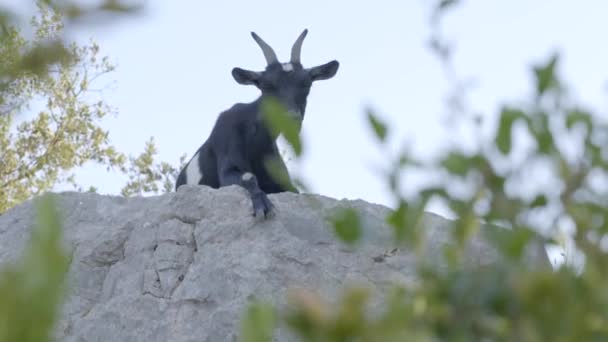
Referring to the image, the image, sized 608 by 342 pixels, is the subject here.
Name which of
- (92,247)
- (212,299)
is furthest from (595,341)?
(92,247)

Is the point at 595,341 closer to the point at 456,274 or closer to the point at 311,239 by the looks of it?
the point at 456,274

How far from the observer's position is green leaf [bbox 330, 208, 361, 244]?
1.68 m

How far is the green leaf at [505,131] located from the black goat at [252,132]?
8.71 meters

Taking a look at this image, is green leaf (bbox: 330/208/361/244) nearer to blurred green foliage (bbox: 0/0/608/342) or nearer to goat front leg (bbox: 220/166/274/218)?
blurred green foliage (bbox: 0/0/608/342)

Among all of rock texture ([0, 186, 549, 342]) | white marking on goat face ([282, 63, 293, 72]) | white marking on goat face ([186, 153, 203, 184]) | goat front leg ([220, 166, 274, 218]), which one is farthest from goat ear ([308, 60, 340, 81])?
Result: rock texture ([0, 186, 549, 342])

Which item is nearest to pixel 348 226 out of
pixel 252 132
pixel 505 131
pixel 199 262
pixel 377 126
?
pixel 377 126

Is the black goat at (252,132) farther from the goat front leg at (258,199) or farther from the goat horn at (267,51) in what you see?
the goat front leg at (258,199)

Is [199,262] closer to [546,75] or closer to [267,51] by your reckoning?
[267,51]

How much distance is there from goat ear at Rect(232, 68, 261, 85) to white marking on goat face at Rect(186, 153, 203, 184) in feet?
3.02

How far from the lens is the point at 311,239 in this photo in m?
8.29

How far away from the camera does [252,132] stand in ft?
36.9

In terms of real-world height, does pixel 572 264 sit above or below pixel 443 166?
below

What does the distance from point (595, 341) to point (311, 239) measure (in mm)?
6618

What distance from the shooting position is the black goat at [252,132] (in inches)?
435
